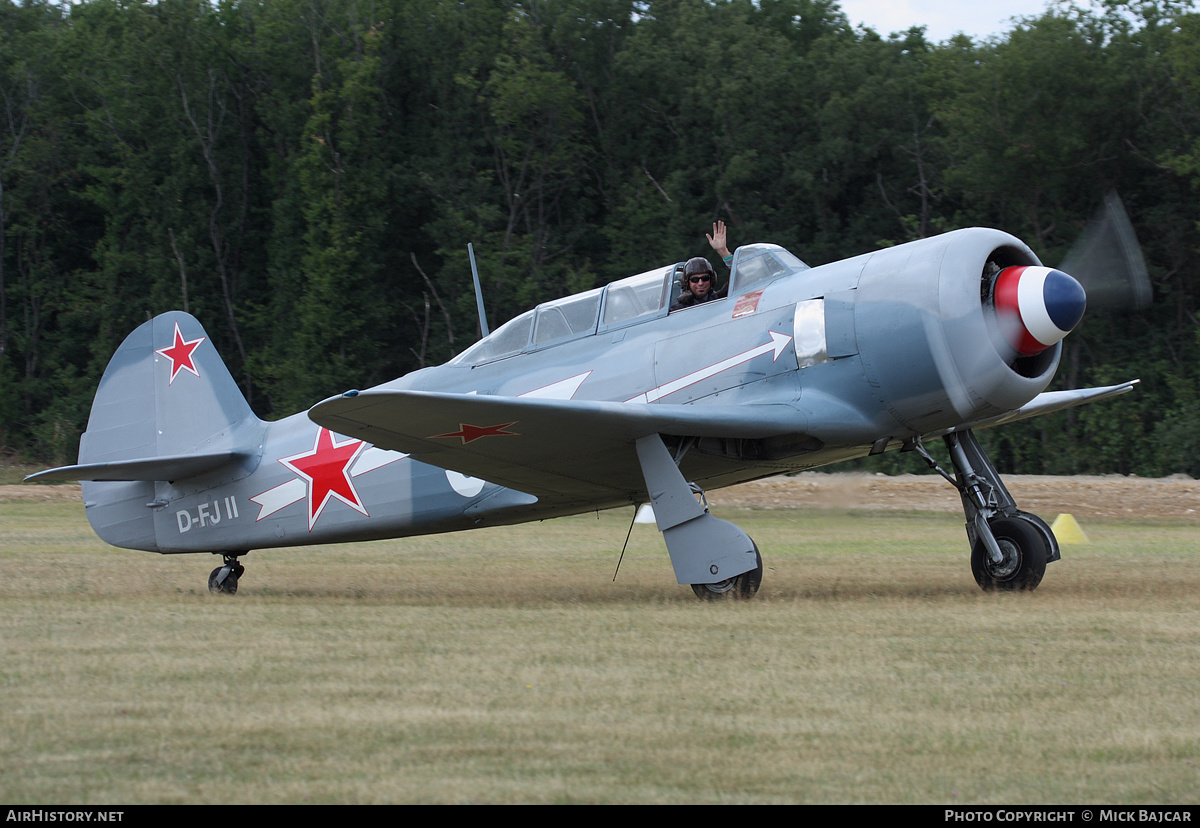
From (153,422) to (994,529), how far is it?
24.1 feet

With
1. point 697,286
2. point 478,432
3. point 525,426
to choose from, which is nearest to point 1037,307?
point 697,286

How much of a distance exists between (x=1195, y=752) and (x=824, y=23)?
37.7 meters

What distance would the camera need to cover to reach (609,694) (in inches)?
198

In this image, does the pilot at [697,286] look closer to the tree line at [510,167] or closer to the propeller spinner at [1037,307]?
the propeller spinner at [1037,307]

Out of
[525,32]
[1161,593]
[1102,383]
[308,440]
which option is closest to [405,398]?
[308,440]

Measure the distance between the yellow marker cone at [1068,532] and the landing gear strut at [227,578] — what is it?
10.1 meters

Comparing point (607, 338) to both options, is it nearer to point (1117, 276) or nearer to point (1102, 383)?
point (1117, 276)

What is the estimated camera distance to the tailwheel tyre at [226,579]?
10352 millimetres

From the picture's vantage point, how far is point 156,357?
11156 mm

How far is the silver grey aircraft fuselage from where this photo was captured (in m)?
7.82

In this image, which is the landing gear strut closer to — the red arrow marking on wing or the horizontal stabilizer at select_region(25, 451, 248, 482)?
the horizontal stabilizer at select_region(25, 451, 248, 482)

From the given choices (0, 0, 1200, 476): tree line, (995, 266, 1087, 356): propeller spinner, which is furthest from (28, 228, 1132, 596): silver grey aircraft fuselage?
(0, 0, 1200, 476): tree line

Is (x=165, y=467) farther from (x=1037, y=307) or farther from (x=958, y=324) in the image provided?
(x=1037, y=307)

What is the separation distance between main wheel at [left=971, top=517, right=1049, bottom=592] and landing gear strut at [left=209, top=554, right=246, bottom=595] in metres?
6.18
